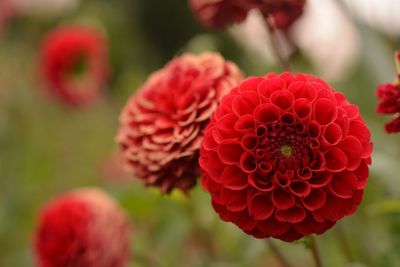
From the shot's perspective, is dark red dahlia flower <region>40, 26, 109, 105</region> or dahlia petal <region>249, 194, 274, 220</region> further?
dark red dahlia flower <region>40, 26, 109, 105</region>

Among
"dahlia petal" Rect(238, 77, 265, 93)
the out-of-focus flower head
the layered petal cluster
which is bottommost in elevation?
"dahlia petal" Rect(238, 77, 265, 93)

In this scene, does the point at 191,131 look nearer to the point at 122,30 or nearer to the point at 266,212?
the point at 266,212

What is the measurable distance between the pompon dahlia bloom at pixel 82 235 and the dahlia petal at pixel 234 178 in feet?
1.11

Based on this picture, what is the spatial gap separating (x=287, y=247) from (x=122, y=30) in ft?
10.0

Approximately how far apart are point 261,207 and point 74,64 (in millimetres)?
1286

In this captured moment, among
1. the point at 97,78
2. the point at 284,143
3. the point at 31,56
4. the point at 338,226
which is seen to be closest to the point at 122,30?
the point at 31,56

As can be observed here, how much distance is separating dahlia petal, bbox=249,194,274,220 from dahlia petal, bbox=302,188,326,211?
0.08ft

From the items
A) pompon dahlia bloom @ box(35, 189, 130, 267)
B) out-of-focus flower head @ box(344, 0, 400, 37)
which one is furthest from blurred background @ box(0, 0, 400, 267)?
pompon dahlia bloom @ box(35, 189, 130, 267)

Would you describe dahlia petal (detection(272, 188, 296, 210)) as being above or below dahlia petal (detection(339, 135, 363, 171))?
below

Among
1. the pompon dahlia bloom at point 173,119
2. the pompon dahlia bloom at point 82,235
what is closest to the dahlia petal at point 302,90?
the pompon dahlia bloom at point 173,119

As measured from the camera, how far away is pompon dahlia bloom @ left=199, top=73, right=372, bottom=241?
1.51ft

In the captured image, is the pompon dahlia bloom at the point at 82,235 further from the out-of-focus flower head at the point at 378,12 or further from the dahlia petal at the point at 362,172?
the out-of-focus flower head at the point at 378,12

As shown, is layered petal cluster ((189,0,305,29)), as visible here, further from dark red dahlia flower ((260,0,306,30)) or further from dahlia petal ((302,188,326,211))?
dahlia petal ((302,188,326,211))

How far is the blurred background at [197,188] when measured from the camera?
2.88 feet
